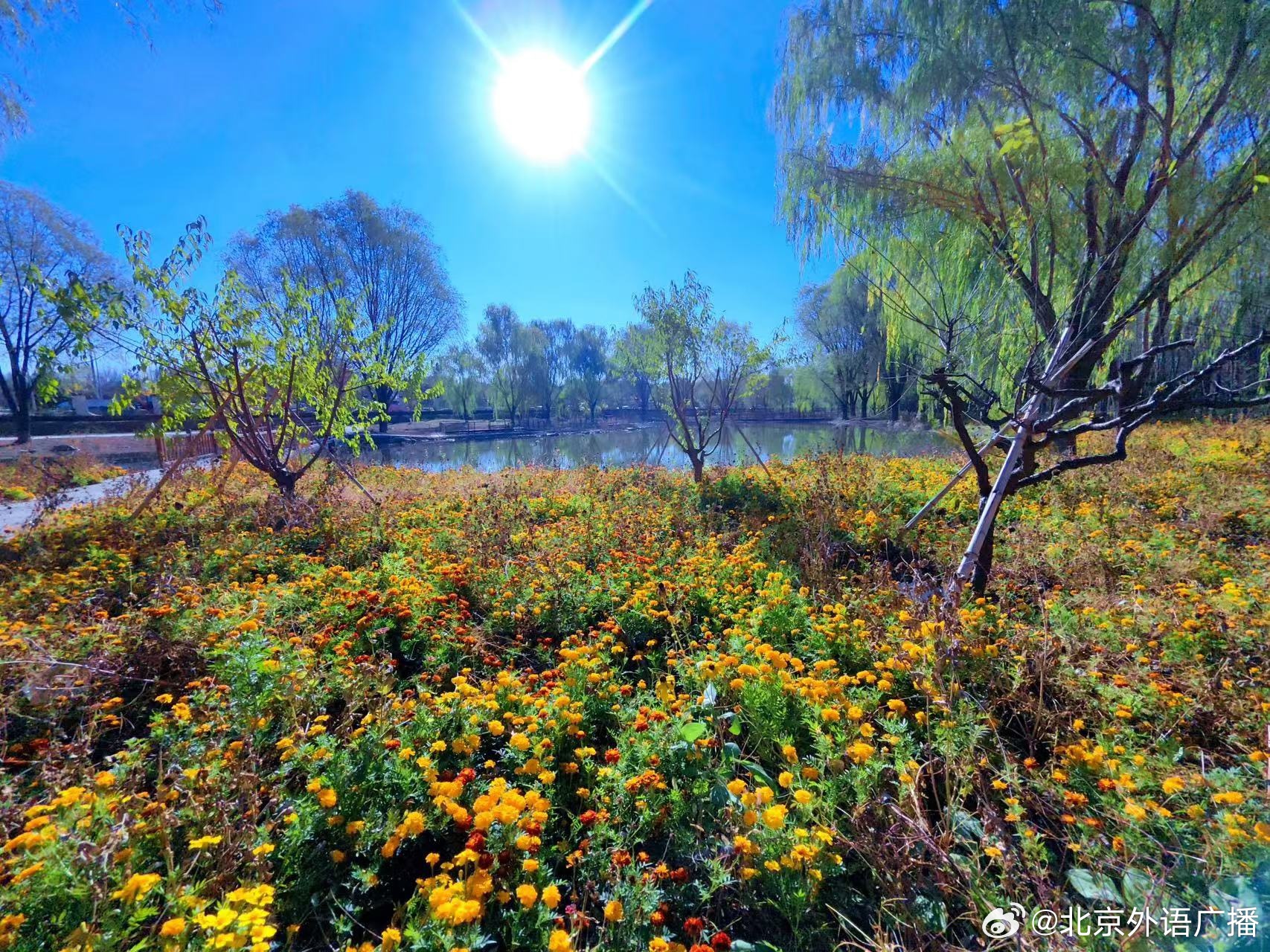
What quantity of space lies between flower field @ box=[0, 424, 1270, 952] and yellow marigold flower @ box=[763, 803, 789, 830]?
0.01 meters

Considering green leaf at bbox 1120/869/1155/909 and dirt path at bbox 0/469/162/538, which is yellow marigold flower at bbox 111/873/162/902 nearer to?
green leaf at bbox 1120/869/1155/909

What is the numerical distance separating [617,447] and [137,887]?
2411 centimetres

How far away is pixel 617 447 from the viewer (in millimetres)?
25156

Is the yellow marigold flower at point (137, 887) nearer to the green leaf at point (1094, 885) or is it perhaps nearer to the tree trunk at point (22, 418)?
the green leaf at point (1094, 885)

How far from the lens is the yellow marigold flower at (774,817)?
4.73ft

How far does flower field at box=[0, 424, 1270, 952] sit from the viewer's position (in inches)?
52.7

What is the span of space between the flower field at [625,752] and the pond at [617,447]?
34.0 feet

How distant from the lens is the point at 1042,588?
132 inches

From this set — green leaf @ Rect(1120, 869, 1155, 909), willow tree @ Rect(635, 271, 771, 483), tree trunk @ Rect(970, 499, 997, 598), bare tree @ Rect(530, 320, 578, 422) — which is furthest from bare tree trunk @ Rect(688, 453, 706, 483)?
bare tree @ Rect(530, 320, 578, 422)

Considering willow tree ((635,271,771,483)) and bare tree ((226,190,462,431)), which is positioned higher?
bare tree ((226,190,462,431))

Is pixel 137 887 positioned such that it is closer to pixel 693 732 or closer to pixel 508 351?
pixel 693 732

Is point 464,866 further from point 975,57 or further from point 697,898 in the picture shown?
point 975,57

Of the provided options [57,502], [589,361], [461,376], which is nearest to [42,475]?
[57,502]

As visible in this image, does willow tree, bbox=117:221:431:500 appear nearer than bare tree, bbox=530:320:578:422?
Yes
